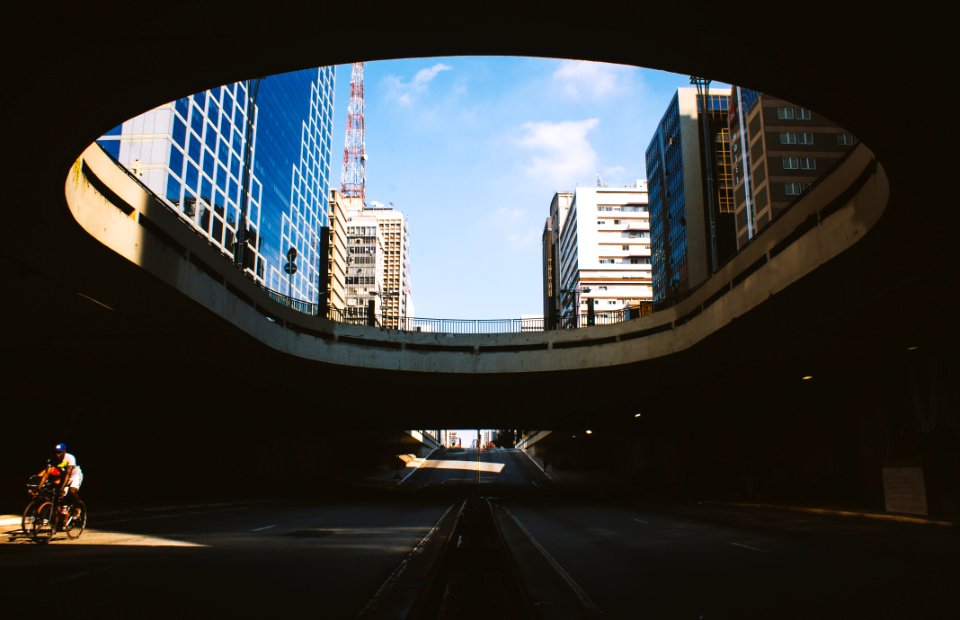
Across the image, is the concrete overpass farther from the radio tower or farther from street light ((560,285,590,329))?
the radio tower

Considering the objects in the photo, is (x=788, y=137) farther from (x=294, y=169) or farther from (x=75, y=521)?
(x=294, y=169)

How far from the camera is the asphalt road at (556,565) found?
24.4ft

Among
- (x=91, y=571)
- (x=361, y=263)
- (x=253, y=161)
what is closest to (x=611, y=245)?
(x=361, y=263)

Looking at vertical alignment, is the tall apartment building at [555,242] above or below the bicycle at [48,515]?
above

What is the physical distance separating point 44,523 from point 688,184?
286 ft

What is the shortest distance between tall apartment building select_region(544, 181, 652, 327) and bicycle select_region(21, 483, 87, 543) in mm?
124384

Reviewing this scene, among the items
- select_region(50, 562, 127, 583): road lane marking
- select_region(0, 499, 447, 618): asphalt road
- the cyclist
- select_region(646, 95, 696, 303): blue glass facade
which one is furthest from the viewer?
select_region(646, 95, 696, 303): blue glass facade

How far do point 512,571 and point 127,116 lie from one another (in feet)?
28.7

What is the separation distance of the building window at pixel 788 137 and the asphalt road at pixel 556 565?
58.2m

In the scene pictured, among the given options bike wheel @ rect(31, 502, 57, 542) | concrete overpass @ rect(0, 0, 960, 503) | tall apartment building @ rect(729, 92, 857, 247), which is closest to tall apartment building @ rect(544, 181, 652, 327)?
tall apartment building @ rect(729, 92, 857, 247)

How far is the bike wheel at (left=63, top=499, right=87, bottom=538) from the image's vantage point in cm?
1376

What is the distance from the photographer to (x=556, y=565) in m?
10.9

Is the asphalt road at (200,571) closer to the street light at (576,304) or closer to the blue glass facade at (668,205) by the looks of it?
the street light at (576,304)

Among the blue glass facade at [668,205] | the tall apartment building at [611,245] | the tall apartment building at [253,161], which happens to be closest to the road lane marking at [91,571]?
the tall apartment building at [253,161]
